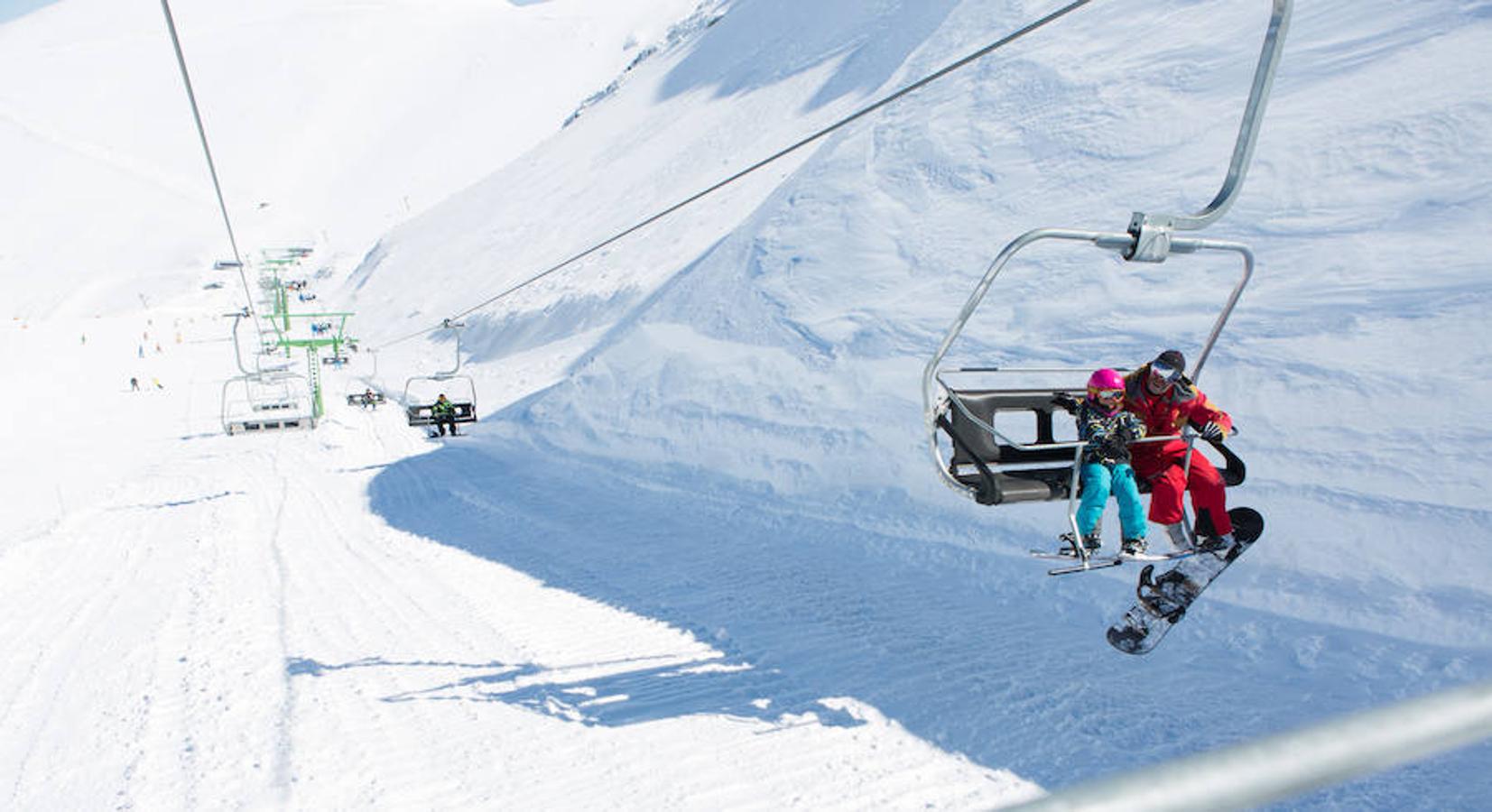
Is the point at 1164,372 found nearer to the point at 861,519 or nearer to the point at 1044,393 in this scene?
the point at 1044,393

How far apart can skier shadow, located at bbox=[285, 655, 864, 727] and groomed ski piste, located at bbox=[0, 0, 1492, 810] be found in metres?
0.04

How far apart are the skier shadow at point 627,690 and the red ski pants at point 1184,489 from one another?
2.36 metres

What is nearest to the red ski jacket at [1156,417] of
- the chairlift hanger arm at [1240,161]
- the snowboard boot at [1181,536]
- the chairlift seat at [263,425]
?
the snowboard boot at [1181,536]

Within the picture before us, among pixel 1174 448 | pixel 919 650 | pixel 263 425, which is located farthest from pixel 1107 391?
pixel 263 425

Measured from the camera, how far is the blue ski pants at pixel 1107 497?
17.5ft

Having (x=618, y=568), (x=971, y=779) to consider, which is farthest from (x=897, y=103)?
(x=971, y=779)

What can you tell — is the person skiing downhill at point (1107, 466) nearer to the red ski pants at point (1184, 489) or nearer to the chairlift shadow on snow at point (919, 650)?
the red ski pants at point (1184, 489)

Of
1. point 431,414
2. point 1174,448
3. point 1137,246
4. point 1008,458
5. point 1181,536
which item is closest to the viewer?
point 1137,246

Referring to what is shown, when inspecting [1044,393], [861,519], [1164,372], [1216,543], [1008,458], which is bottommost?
[861,519]

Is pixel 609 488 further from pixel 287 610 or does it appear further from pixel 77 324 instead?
pixel 77 324

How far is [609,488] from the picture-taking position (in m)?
13.1

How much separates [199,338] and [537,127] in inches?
2358

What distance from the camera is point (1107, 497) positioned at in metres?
5.38

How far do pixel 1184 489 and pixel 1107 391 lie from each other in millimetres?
776
